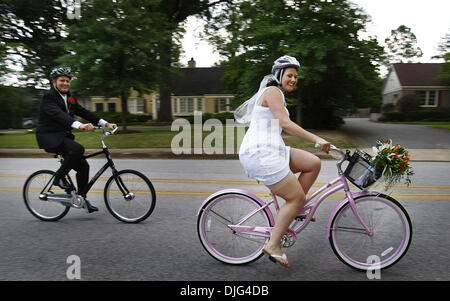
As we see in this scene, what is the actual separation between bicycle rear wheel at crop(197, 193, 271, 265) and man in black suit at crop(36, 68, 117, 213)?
7.06 feet

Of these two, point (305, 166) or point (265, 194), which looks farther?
point (265, 194)

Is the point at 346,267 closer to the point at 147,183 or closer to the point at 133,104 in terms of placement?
the point at 147,183

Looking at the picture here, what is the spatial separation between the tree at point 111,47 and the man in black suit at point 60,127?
13537 mm

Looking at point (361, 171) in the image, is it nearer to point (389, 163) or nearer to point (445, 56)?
point (389, 163)

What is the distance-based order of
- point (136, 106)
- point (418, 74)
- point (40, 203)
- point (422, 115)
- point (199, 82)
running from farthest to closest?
point (199, 82) → point (136, 106) → point (418, 74) → point (422, 115) → point (40, 203)

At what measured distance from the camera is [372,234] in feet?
11.9

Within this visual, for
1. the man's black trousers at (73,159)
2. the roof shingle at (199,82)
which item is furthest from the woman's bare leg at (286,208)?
the roof shingle at (199,82)

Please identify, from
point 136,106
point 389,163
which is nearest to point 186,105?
point 136,106

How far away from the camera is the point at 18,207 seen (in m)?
6.29

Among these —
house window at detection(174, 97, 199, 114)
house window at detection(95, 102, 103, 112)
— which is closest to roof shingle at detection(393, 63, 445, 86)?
house window at detection(174, 97, 199, 114)

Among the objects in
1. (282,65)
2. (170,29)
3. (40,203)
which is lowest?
(40,203)

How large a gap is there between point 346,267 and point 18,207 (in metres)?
5.26

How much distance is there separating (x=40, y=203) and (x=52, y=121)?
132 centimetres
